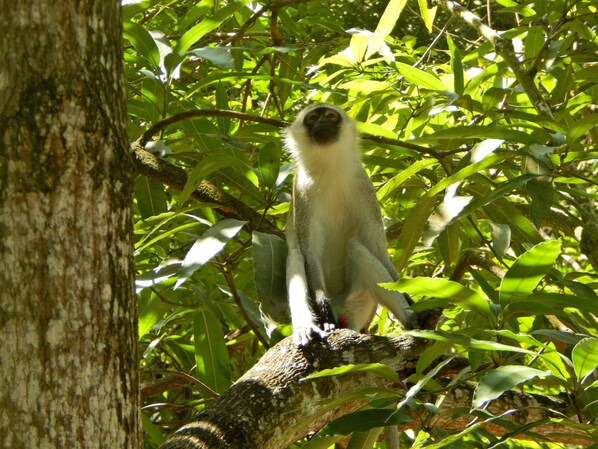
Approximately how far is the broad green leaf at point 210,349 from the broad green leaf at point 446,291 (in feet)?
5.98

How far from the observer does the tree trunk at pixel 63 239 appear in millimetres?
2119

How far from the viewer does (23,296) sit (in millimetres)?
2143

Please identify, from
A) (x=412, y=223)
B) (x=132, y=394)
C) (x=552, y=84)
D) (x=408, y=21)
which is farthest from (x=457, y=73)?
(x=408, y=21)

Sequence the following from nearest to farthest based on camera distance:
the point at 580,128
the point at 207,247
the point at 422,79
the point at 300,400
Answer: the point at 300,400 < the point at 580,128 < the point at 207,247 < the point at 422,79

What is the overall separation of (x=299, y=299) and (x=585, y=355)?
8.14ft

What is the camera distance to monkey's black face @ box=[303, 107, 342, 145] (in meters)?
5.61

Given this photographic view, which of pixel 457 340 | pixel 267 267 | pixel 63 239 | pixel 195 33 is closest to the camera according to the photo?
pixel 63 239

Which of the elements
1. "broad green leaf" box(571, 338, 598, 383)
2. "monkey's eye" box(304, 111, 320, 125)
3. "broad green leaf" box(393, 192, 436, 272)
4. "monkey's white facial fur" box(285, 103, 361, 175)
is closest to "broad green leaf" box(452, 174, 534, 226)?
"broad green leaf" box(393, 192, 436, 272)

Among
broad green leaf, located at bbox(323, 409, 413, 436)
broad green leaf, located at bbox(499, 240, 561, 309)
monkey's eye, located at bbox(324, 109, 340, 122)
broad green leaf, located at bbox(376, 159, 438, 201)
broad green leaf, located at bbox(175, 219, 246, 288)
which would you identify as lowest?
broad green leaf, located at bbox(323, 409, 413, 436)

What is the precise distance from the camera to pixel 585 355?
2.34 m

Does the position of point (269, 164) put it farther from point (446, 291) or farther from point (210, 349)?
point (446, 291)

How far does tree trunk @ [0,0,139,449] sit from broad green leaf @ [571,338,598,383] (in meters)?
1.21

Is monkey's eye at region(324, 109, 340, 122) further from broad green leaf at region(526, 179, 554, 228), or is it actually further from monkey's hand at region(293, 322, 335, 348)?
broad green leaf at region(526, 179, 554, 228)

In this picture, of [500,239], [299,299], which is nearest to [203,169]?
[299,299]
